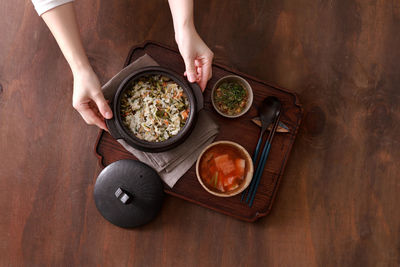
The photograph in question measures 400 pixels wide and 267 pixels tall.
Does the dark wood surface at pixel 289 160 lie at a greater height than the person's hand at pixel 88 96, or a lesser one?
lesser

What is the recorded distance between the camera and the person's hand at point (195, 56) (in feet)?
5.55

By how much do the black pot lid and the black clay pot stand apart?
30cm

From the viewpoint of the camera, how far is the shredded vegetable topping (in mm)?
1697

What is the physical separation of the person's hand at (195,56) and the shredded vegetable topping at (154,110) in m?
0.14

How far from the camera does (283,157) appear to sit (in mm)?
1929

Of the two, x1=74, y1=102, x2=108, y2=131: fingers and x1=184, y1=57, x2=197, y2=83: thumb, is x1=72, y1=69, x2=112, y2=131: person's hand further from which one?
x1=184, y1=57, x2=197, y2=83: thumb

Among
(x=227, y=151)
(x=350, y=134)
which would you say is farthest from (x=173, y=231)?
(x=350, y=134)

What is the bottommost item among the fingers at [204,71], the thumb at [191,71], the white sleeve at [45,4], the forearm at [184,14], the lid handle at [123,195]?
the lid handle at [123,195]

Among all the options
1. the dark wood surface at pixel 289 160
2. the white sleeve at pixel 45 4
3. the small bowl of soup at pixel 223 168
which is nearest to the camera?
the white sleeve at pixel 45 4

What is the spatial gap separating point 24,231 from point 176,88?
1530mm

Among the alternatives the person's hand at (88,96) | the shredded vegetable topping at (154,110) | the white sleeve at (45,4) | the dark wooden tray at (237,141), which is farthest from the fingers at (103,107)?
the white sleeve at (45,4)

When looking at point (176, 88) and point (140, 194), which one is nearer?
point (176, 88)

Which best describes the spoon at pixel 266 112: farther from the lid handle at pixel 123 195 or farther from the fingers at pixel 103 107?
the fingers at pixel 103 107

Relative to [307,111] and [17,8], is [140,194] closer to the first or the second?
[307,111]
